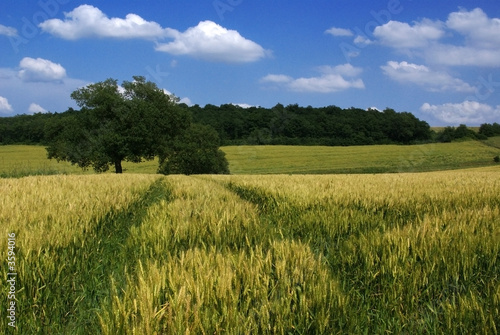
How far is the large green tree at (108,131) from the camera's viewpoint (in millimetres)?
36312

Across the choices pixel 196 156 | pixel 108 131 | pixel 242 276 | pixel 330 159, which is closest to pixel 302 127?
pixel 330 159

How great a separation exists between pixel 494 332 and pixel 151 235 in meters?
2.47

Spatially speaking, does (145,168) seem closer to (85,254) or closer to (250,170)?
(250,170)

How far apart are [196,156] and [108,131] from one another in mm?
15360

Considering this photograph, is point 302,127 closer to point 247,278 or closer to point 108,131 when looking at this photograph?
point 108,131

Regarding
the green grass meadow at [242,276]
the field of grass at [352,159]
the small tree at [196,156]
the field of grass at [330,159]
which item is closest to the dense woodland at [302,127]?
the field of grass at [330,159]

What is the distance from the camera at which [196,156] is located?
50.1 metres

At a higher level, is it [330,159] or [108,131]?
[108,131]

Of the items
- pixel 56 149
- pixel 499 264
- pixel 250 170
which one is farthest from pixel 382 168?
pixel 499 264

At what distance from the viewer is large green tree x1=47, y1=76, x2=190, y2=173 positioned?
36312mm

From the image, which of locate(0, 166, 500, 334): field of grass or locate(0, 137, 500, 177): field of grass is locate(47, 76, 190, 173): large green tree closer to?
locate(0, 137, 500, 177): field of grass

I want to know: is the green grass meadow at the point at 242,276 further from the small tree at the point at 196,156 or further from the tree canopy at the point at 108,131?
the small tree at the point at 196,156

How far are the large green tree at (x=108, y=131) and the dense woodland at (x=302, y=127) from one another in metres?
45.6

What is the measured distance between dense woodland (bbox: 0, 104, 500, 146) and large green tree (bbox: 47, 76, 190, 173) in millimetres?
45612
